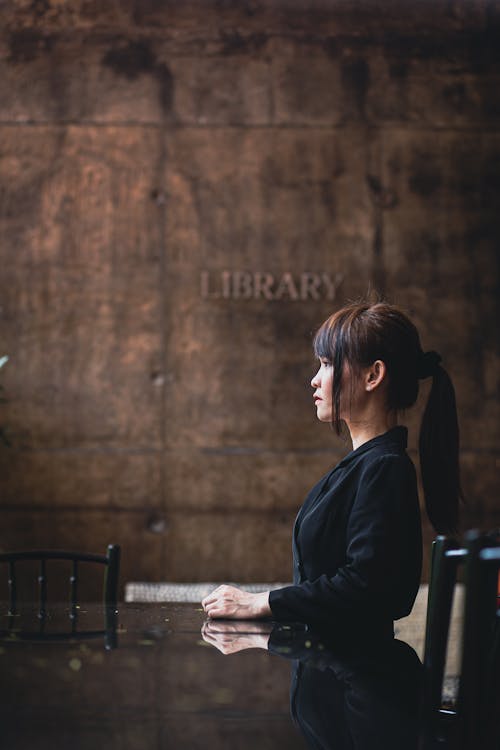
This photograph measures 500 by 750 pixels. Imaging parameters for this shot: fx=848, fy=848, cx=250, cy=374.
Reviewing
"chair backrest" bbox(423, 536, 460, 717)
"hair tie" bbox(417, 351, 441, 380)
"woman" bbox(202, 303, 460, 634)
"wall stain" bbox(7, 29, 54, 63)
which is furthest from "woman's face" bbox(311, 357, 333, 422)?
"wall stain" bbox(7, 29, 54, 63)

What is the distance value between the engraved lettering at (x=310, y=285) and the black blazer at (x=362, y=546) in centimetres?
306

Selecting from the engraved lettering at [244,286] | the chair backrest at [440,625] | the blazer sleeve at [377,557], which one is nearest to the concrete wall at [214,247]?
the engraved lettering at [244,286]

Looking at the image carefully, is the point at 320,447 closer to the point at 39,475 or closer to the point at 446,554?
the point at 39,475

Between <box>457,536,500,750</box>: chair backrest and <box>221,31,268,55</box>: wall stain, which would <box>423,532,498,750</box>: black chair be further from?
<box>221,31,268,55</box>: wall stain

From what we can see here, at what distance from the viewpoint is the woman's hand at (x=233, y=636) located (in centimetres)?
130

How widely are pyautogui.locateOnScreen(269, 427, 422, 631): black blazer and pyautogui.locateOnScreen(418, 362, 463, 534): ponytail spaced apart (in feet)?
0.18

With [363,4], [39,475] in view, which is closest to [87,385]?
[39,475]

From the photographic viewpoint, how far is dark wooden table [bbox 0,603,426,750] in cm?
86

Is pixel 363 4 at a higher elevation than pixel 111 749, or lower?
higher

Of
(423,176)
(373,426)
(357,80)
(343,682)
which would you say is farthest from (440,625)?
(357,80)

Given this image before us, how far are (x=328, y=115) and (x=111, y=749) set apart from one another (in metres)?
4.11

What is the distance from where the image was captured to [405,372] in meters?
1.49

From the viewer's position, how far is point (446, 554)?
47.2 inches

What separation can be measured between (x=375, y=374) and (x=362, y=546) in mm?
321
